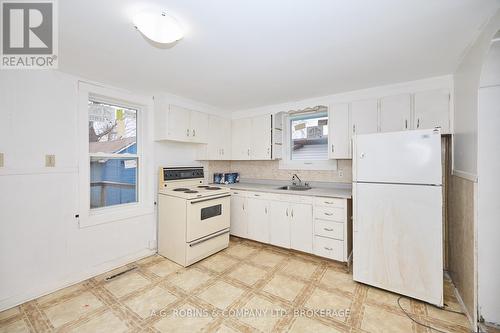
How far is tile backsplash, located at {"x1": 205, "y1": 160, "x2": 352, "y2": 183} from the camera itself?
328 cm

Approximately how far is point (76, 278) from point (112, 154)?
1.47 meters

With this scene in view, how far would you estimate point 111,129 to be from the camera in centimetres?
286

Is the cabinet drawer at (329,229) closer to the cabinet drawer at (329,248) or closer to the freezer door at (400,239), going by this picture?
the cabinet drawer at (329,248)

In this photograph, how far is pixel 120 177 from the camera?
9.77 ft

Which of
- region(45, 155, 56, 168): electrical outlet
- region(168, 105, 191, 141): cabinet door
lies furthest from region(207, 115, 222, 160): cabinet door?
region(45, 155, 56, 168): electrical outlet

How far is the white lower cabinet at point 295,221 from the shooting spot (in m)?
2.73

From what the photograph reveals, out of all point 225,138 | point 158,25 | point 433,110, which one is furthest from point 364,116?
point 158,25

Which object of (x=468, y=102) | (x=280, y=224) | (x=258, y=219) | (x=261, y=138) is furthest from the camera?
(x=261, y=138)

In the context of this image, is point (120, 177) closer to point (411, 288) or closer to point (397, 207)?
point (397, 207)

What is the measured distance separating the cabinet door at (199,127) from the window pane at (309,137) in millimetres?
1526

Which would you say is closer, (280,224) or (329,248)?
(329,248)

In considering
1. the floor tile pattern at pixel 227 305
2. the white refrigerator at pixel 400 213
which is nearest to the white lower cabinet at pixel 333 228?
the floor tile pattern at pixel 227 305

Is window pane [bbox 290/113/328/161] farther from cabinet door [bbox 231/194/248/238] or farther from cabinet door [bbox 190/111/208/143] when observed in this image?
cabinet door [bbox 190/111/208/143]

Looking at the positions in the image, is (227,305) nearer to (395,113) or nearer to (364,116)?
(364,116)
